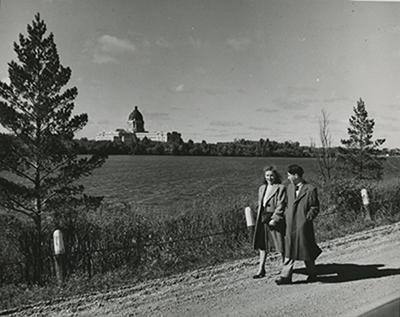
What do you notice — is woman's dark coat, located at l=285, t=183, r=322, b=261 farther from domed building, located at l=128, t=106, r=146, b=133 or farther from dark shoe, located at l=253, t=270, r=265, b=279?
domed building, located at l=128, t=106, r=146, b=133

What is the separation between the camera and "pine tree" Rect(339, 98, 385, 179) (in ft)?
133

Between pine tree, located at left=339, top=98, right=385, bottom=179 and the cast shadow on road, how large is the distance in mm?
34752

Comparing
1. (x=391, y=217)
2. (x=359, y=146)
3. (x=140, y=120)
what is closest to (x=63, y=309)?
(x=391, y=217)

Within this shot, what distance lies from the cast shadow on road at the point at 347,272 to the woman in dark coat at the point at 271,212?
666mm

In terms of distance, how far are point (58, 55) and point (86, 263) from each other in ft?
23.7

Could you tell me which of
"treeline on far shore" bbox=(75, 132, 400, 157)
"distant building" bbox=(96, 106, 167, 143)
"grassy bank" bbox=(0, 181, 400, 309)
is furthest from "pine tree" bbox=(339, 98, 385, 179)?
"grassy bank" bbox=(0, 181, 400, 309)

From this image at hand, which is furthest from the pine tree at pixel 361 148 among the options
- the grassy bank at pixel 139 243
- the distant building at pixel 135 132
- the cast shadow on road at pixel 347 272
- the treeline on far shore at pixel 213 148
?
the cast shadow on road at pixel 347 272

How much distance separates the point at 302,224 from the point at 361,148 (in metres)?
38.2

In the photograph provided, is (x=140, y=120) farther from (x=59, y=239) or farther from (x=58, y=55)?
(x=59, y=239)

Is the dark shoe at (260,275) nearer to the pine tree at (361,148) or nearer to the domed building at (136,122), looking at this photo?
the domed building at (136,122)

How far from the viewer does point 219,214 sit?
1123 centimetres

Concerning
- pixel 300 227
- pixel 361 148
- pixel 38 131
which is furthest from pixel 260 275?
pixel 361 148

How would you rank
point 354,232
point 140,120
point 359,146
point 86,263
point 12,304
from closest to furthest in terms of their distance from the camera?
point 12,304 → point 86,263 → point 354,232 → point 140,120 → point 359,146

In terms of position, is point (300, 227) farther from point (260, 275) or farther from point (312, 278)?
point (260, 275)
